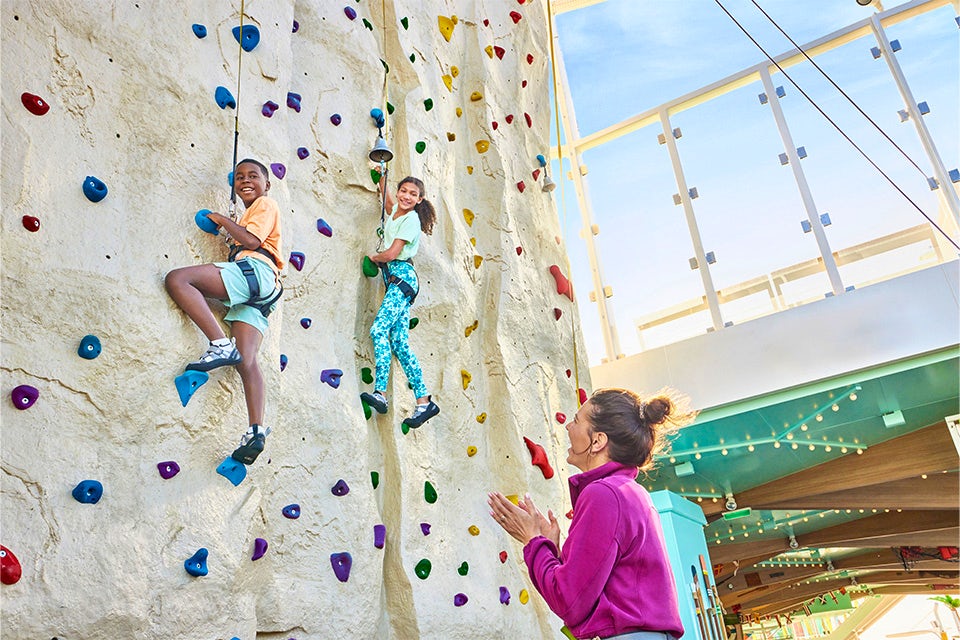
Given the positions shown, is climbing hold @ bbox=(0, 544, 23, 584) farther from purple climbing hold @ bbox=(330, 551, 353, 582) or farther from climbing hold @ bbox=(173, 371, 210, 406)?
purple climbing hold @ bbox=(330, 551, 353, 582)

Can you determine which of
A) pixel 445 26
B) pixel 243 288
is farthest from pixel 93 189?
pixel 445 26

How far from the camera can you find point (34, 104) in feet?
6.70

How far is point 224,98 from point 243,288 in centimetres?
67

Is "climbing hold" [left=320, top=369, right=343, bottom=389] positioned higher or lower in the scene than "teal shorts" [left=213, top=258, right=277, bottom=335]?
lower

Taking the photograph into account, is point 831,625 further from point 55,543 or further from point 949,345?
point 55,543

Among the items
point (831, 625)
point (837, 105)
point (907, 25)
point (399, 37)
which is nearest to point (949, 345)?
point (837, 105)

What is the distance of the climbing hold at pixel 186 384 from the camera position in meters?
2.15

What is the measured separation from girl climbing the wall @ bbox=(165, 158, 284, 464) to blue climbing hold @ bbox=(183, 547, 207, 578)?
28 centimetres

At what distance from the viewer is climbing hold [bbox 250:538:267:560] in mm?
2304

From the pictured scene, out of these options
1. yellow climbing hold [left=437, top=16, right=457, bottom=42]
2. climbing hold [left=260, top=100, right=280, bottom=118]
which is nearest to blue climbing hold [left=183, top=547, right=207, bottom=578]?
climbing hold [left=260, top=100, right=280, bottom=118]

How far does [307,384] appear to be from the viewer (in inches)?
106

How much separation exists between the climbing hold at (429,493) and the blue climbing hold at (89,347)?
1.39 m

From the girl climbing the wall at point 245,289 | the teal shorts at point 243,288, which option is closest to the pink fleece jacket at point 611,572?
the girl climbing the wall at point 245,289

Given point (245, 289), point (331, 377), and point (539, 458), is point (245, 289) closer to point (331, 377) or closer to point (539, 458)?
point (331, 377)
